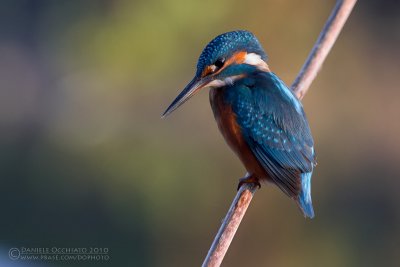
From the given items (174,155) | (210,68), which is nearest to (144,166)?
(174,155)

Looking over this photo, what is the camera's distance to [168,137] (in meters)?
5.27

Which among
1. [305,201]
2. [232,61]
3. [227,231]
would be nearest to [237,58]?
[232,61]

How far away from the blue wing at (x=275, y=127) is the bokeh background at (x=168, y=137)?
208 cm

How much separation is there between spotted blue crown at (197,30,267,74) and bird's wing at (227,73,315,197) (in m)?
0.11

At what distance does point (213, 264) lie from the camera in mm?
1836

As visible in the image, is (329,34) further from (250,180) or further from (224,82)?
(250,180)

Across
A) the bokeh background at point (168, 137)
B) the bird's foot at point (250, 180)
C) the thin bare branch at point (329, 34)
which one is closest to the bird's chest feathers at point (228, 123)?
the bird's foot at point (250, 180)

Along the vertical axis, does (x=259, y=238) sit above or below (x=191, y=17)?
below

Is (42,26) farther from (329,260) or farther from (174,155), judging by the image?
(329,260)

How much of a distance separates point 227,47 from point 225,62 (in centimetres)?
5

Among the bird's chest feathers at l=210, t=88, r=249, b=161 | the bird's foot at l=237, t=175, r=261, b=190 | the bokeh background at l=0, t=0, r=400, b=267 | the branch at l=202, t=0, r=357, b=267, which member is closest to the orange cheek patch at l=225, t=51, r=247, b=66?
the bird's chest feathers at l=210, t=88, r=249, b=161

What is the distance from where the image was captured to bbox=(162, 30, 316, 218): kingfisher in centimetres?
242

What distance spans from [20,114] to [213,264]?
3865 millimetres

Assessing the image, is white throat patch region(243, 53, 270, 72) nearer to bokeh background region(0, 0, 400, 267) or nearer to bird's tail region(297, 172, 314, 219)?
bird's tail region(297, 172, 314, 219)
